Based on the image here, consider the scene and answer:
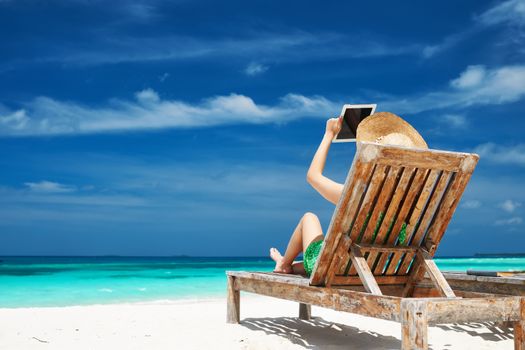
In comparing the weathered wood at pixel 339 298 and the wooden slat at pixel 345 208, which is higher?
the wooden slat at pixel 345 208

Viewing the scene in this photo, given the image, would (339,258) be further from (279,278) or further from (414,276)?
(414,276)

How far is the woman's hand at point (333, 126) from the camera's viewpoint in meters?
4.09

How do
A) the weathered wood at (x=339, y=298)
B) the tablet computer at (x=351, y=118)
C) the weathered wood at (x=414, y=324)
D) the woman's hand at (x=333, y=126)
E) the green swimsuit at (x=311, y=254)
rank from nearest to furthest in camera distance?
1. the weathered wood at (x=414, y=324)
2. the weathered wood at (x=339, y=298)
3. the tablet computer at (x=351, y=118)
4. the woman's hand at (x=333, y=126)
5. the green swimsuit at (x=311, y=254)

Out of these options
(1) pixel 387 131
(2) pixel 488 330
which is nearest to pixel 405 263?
(1) pixel 387 131

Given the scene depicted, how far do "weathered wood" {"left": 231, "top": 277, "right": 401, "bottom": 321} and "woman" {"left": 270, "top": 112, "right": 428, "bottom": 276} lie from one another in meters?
0.29

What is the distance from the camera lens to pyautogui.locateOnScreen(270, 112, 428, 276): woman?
3.88m

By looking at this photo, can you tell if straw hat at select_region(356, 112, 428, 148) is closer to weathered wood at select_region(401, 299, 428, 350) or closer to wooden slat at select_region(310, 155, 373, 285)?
wooden slat at select_region(310, 155, 373, 285)

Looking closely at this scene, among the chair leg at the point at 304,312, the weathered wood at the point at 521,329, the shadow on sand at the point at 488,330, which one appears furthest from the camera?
the chair leg at the point at 304,312

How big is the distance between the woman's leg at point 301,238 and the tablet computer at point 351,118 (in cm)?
66

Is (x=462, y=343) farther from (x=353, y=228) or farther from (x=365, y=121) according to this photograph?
(x=365, y=121)

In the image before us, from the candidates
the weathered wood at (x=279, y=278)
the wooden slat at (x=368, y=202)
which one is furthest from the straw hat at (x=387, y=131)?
the weathered wood at (x=279, y=278)

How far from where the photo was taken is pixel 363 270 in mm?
3533


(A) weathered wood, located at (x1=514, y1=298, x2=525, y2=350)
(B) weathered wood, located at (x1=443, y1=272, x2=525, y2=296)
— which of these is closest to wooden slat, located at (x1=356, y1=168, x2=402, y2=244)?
(A) weathered wood, located at (x1=514, y1=298, x2=525, y2=350)

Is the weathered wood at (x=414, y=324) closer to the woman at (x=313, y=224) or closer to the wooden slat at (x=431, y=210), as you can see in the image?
the wooden slat at (x=431, y=210)
